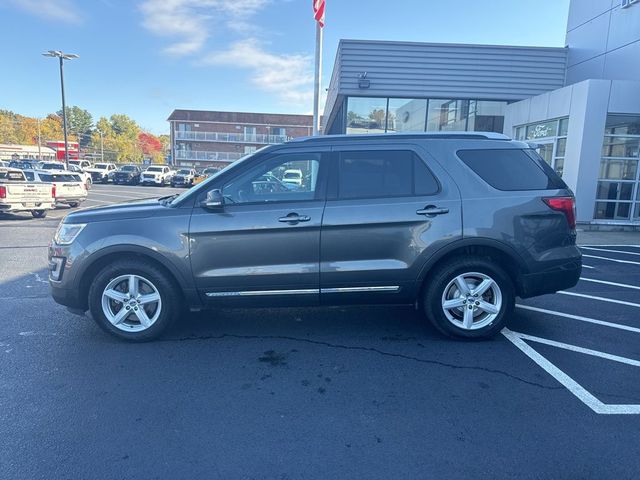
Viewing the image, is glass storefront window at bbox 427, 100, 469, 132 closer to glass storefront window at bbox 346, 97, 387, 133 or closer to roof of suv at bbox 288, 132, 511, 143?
glass storefront window at bbox 346, 97, 387, 133

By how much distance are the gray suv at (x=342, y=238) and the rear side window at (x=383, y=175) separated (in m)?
0.01

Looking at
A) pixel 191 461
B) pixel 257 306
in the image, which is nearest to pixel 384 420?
pixel 191 461

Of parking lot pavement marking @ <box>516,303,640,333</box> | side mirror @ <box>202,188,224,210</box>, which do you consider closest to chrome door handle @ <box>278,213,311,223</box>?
side mirror @ <box>202,188,224,210</box>

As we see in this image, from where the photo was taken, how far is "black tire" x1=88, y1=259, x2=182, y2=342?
13.0ft

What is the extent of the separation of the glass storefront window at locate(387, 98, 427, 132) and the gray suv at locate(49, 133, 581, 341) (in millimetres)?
10378

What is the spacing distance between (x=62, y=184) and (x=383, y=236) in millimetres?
15210

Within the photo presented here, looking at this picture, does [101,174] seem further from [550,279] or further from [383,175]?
[550,279]

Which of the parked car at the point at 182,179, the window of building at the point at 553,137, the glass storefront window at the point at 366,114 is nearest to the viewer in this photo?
the window of building at the point at 553,137

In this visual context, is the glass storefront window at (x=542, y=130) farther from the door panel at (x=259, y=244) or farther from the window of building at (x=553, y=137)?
the door panel at (x=259, y=244)

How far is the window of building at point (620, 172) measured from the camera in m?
11.1

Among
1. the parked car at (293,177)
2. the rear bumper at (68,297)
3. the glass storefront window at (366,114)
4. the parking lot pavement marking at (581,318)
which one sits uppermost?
the glass storefront window at (366,114)

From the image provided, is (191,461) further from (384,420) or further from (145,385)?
(384,420)

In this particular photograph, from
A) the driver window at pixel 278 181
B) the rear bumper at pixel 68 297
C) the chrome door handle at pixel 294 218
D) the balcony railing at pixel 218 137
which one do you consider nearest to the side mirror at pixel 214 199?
the driver window at pixel 278 181

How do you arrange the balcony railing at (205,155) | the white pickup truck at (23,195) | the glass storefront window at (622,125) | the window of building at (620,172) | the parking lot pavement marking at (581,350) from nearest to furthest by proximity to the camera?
the parking lot pavement marking at (581,350) → the glass storefront window at (622,125) → the window of building at (620,172) → the white pickup truck at (23,195) → the balcony railing at (205,155)
